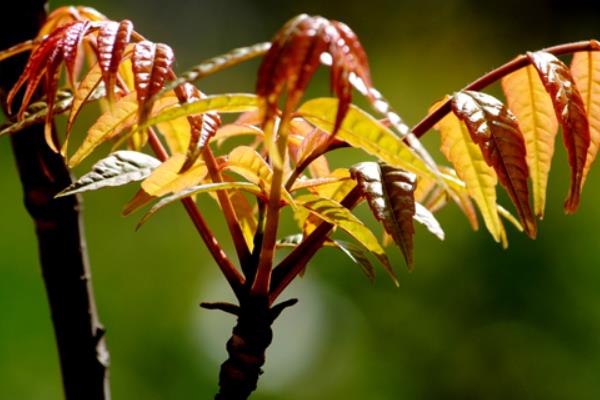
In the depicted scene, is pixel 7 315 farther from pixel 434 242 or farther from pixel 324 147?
pixel 324 147

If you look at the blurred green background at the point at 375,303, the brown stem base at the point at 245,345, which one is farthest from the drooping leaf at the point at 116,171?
the blurred green background at the point at 375,303

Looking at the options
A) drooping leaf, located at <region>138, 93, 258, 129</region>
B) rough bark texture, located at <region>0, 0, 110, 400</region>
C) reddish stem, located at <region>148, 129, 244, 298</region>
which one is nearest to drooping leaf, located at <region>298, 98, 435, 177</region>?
drooping leaf, located at <region>138, 93, 258, 129</region>

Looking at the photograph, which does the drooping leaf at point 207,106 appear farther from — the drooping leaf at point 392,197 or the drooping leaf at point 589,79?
the drooping leaf at point 589,79

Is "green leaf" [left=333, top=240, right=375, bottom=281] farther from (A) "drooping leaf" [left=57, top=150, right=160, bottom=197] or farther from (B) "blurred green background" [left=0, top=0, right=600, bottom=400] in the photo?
(B) "blurred green background" [left=0, top=0, right=600, bottom=400]

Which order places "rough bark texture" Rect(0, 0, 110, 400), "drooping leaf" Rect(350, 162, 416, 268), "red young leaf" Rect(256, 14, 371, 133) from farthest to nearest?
1. "rough bark texture" Rect(0, 0, 110, 400)
2. "drooping leaf" Rect(350, 162, 416, 268)
3. "red young leaf" Rect(256, 14, 371, 133)

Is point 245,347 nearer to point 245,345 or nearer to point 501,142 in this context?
point 245,345

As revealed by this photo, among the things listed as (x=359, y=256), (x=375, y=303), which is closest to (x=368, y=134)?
(x=359, y=256)
